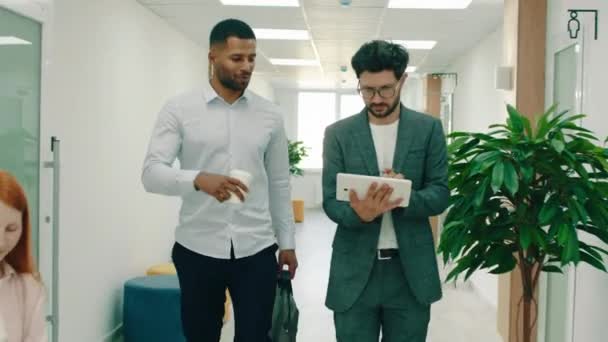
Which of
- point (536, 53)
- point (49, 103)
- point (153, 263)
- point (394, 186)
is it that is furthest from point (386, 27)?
point (394, 186)

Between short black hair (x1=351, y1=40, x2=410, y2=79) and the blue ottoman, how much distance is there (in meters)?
2.54

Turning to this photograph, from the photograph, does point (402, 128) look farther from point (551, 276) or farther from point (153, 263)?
point (153, 263)

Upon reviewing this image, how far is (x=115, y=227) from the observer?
4383 mm

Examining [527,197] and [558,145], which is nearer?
[558,145]

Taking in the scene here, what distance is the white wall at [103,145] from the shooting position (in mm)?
3604

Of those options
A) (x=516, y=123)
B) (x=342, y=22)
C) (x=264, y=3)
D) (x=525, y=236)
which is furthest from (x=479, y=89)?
(x=525, y=236)

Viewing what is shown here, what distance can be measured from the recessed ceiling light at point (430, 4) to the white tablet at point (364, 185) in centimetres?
332

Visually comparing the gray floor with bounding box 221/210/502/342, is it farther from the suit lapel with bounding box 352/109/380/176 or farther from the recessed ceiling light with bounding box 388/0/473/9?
the suit lapel with bounding box 352/109/380/176

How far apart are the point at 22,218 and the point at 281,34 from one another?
5.17 metres

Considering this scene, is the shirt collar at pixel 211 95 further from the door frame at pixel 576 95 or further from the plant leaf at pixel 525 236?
the door frame at pixel 576 95

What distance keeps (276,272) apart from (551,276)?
7.30 ft

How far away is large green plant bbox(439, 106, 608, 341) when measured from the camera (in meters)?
2.42

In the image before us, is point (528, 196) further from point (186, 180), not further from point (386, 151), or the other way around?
point (186, 180)

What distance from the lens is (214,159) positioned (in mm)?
2160
